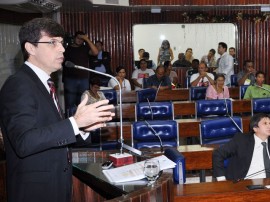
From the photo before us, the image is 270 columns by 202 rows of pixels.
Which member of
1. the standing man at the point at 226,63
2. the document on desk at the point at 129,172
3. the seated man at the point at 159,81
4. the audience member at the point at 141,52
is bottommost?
the document on desk at the point at 129,172

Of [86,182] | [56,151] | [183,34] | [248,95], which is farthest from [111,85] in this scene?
[56,151]

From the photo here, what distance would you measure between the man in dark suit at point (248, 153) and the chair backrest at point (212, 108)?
2.02m

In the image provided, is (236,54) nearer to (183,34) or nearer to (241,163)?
(183,34)

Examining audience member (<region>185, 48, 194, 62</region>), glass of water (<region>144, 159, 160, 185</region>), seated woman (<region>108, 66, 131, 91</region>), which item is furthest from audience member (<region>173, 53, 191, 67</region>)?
glass of water (<region>144, 159, 160, 185</region>)

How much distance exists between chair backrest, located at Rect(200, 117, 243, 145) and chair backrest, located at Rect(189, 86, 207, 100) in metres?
2.83

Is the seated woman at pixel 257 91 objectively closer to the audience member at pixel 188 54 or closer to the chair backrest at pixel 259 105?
the chair backrest at pixel 259 105

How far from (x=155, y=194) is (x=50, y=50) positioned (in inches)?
29.3

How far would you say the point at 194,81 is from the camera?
7.74m

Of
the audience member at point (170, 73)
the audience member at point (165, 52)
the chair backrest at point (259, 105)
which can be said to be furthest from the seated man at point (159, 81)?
the audience member at point (165, 52)

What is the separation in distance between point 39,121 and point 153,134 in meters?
2.54

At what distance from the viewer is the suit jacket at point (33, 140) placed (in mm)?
1549

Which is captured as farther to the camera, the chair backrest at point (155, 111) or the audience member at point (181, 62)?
the audience member at point (181, 62)

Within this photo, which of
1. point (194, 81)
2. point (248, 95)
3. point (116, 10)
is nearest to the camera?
point (248, 95)

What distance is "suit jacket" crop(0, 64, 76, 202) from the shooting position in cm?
155
